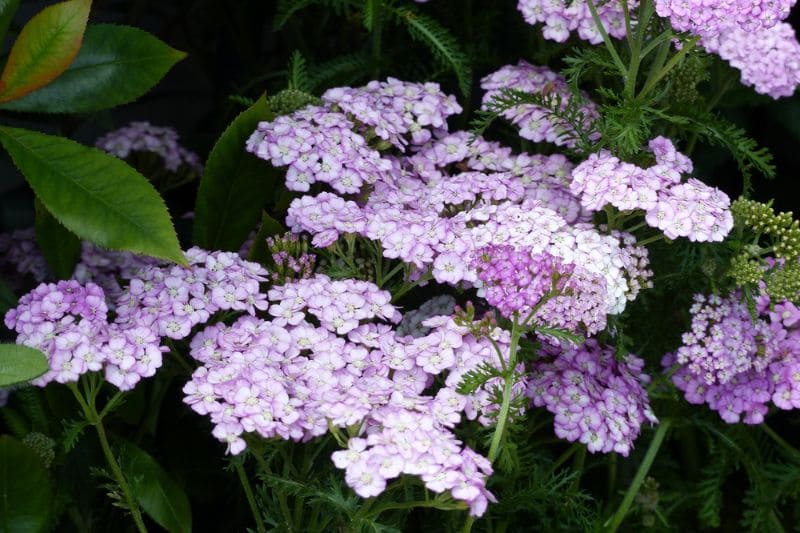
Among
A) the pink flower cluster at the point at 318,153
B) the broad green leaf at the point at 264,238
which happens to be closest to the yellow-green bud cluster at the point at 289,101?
the pink flower cluster at the point at 318,153

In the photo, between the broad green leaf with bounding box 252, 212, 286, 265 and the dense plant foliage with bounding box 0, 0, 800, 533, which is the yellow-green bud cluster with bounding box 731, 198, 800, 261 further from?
the broad green leaf with bounding box 252, 212, 286, 265

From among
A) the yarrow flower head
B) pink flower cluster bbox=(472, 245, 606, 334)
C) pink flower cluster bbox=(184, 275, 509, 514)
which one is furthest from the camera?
the yarrow flower head

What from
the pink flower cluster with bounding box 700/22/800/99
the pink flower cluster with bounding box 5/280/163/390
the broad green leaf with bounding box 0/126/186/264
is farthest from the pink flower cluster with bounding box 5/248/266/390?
the pink flower cluster with bounding box 700/22/800/99

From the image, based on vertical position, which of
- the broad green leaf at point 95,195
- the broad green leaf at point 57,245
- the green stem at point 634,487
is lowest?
the green stem at point 634,487

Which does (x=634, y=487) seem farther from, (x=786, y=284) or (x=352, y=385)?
(x=352, y=385)

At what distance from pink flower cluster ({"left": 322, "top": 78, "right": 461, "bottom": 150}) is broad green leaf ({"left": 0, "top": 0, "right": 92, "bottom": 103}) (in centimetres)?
46

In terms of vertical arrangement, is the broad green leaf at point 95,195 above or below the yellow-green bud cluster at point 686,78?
below

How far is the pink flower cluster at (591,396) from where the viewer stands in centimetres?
158

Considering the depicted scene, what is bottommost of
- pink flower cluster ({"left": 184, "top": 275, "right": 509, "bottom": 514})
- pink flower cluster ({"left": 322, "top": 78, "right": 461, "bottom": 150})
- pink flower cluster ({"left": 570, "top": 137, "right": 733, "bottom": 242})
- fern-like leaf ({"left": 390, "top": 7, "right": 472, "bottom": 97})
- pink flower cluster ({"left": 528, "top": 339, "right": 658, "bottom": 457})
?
pink flower cluster ({"left": 528, "top": 339, "right": 658, "bottom": 457})

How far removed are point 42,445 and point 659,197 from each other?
0.98m

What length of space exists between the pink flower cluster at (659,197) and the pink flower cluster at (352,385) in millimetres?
262

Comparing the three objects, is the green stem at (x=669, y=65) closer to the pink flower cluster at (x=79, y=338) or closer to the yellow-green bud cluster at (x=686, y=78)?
the yellow-green bud cluster at (x=686, y=78)

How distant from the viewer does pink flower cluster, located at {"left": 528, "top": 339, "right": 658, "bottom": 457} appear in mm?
1581

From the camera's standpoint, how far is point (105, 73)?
167 cm
